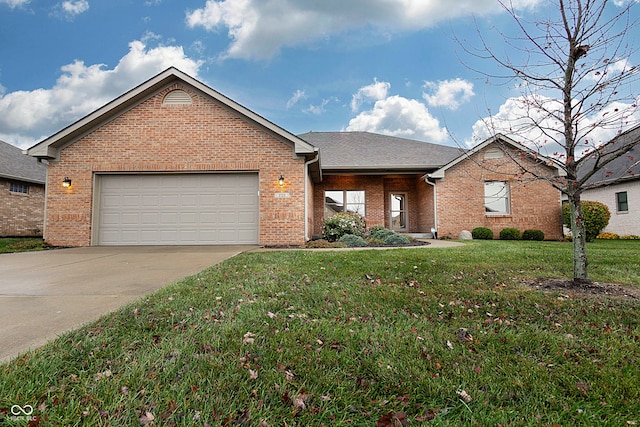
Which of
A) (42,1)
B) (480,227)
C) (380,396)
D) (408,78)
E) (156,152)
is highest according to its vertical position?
(42,1)

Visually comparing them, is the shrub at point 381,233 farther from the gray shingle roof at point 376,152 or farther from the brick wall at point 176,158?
the gray shingle roof at point 376,152

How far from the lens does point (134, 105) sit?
30.9ft

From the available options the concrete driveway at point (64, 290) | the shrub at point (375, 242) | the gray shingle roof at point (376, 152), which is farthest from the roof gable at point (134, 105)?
the concrete driveway at point (64, 290)

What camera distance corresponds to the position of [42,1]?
997 centimetres

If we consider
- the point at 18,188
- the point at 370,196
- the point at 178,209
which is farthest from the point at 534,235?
the point at 18,188

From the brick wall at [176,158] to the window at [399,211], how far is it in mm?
7067

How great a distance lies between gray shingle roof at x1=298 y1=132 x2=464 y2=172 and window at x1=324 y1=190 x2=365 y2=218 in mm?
1471

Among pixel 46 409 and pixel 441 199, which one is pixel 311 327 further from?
pixel 441 199

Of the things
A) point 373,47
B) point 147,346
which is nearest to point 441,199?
point 373,47

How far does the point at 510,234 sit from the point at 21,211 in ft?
70.0

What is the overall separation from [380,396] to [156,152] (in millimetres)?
9780

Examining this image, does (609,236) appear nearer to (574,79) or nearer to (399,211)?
(399,211)

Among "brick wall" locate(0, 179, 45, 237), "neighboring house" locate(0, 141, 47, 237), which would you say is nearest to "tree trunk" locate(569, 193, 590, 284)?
"neighboring house" locate(0, 141, 47, 237)

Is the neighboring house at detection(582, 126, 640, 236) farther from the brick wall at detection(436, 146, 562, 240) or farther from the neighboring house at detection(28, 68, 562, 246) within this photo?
the neighboring house at detection(28, 68, 562, 246)
